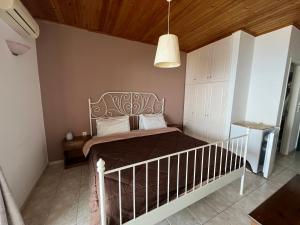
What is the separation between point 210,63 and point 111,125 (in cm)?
242

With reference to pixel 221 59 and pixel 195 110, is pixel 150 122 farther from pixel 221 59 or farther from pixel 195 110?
pixel 221 59

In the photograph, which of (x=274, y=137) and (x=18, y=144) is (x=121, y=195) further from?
(x=274, y=137)

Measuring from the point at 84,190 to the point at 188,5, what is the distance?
2.84m

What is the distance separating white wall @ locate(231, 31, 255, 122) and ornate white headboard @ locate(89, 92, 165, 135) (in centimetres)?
155

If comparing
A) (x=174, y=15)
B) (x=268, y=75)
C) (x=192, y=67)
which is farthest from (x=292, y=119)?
(x=174, y=15)

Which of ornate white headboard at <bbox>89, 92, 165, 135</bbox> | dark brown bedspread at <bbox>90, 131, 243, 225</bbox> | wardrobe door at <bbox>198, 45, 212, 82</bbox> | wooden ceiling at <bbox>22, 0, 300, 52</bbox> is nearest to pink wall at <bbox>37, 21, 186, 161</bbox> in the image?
ornate white headboard at <bbox>89, 92, 165, 135</bbox>

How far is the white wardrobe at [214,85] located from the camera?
2.70m

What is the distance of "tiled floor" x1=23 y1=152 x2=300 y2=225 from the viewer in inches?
62.6

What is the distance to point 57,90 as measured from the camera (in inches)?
103

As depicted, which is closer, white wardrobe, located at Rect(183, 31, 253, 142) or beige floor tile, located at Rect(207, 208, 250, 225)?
beige floor tile, located at Rect(207, 208, 250, 225)

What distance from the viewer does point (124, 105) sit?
3170mm

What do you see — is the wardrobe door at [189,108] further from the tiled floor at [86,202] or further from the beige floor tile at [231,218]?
the beige floor tile at [231,218]

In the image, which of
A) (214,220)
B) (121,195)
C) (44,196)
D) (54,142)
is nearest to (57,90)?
(54,142)

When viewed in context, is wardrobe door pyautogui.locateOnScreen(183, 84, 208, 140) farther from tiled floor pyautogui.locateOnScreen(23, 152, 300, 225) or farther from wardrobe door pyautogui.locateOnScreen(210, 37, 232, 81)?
tiled floor pyautogui.locateOnScreen(23, 152, 300, 225)
